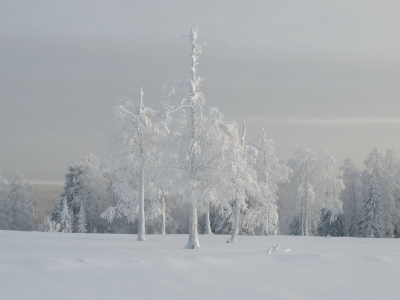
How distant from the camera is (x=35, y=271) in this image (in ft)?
35.8

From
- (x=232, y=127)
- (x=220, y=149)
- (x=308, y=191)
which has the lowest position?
(x=308, y=191)

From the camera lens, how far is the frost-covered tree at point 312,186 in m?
35.2

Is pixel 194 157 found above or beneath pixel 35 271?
above

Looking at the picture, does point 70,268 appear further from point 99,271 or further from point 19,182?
point 19,182

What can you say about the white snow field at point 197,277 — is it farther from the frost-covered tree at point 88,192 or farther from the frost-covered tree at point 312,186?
the frost-covered tree at point 88,192

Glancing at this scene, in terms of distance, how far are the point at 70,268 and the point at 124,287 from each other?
2.65 meters

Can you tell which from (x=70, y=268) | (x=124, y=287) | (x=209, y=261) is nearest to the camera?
(x=124, y=287)

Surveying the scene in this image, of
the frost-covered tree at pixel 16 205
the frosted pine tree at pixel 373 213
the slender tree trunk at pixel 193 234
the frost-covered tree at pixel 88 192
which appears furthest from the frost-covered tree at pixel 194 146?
the frost-covered tree at pixel 16 205

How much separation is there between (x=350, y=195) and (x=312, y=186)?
14.4 metres

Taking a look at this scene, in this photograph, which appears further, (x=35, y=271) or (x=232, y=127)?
(x=232, y=127)

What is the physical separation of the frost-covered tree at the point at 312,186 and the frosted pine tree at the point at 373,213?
472 cm

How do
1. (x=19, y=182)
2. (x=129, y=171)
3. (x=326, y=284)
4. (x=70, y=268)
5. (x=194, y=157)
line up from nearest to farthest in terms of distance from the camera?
(x=326, y=284), (x=70, y=268), (x=194, y=157), (x=129, y=171), (x=19, y=182)

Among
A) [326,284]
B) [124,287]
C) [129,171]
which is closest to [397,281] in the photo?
[326,284]

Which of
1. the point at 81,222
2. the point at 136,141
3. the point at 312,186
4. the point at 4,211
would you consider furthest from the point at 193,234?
the point at 4,211
